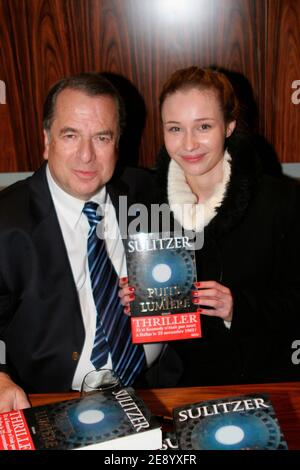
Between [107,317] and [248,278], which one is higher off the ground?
[248,278]

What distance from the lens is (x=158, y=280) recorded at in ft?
5.41

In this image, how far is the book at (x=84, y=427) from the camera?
3.89 feet

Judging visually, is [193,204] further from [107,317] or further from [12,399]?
[12,399]

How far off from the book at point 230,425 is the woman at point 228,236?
23.1 inches

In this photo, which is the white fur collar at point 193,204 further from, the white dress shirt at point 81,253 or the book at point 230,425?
the book at point 230,425

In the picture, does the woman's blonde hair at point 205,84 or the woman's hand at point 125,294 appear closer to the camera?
the woman's hand at point 125,294

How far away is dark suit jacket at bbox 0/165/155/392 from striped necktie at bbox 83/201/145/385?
0.08 meters

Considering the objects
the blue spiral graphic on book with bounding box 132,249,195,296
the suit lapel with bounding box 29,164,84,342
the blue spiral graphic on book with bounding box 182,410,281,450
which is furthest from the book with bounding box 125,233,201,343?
the blue spiral graphic on book with bounding box 182,410,281,450

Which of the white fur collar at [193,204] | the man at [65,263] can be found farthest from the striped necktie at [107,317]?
the white fur collar at [193,204]

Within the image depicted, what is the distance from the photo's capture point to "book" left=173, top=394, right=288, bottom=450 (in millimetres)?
1176

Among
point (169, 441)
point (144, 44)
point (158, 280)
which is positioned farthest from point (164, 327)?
point (144, 44)

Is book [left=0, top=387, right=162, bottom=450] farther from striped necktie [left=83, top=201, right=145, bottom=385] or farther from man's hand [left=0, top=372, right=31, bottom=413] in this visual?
striped necktie [left=83, top=201, right=145, bottom=385]

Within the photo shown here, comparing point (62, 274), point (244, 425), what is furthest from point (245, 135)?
point (244, 425)

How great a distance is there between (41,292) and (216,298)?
2.11 feet
